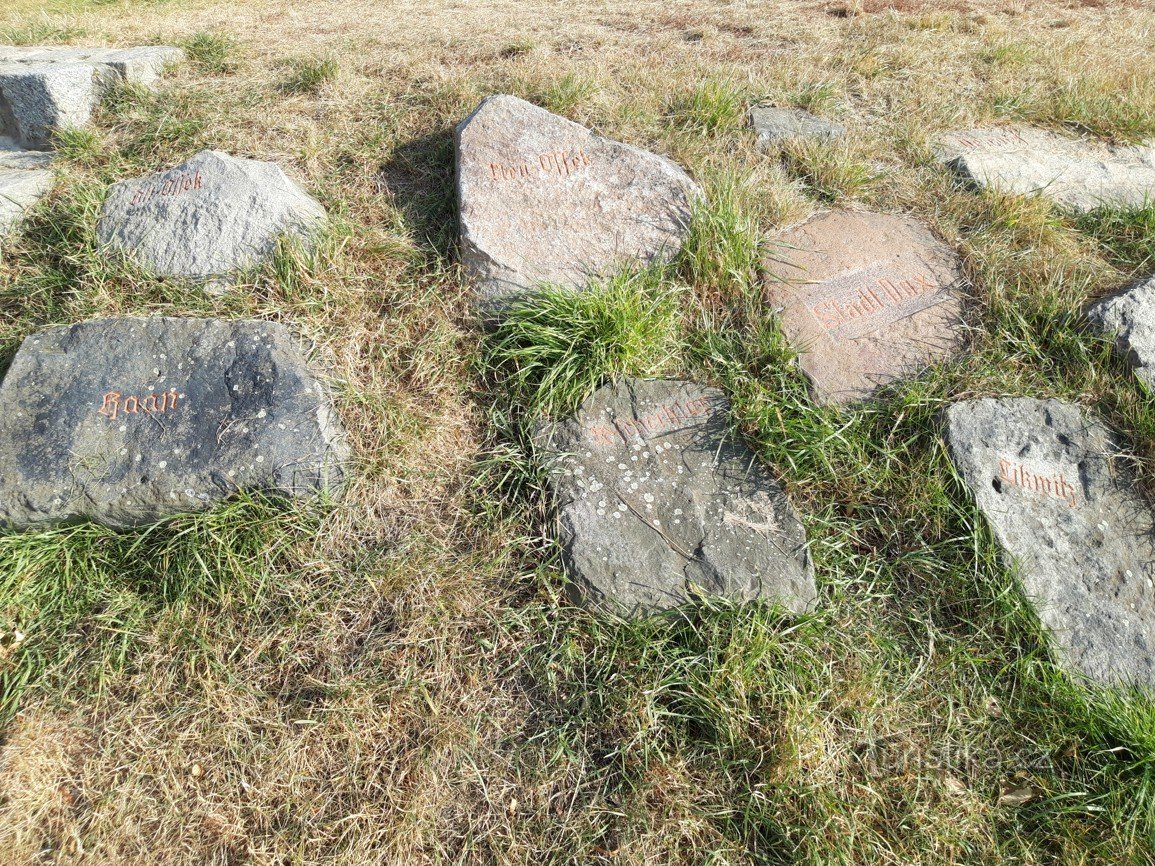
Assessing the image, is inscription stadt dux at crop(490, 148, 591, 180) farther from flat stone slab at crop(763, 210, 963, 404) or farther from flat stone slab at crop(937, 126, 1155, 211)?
flat stone slab at crop(937, 126, 1155, 211)

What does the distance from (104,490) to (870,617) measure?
8.91ft

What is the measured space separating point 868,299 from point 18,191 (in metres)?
4.00

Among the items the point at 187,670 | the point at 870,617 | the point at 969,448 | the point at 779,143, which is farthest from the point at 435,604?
the point at 779,143

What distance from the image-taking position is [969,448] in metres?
2.90

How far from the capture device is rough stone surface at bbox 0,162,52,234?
11.3 ft

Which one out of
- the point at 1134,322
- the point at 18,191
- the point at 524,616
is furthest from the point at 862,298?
the point at 18,191

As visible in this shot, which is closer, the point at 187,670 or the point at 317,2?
the point at 187,670

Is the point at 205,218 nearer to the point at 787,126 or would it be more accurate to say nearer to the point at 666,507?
the point at 666,507

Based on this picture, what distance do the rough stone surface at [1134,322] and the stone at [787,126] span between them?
65.0 inches

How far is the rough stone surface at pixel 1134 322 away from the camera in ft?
10.2

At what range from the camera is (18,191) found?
11.7ft

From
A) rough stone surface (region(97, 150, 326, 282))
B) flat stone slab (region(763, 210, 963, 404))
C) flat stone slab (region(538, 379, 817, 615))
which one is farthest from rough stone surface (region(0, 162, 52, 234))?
flat stone slab (region(763, 210, 963, 404))

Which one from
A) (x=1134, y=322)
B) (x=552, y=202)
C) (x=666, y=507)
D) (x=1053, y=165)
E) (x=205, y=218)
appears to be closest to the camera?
(x=666, y=507)

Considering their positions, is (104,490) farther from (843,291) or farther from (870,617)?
(843,291)
